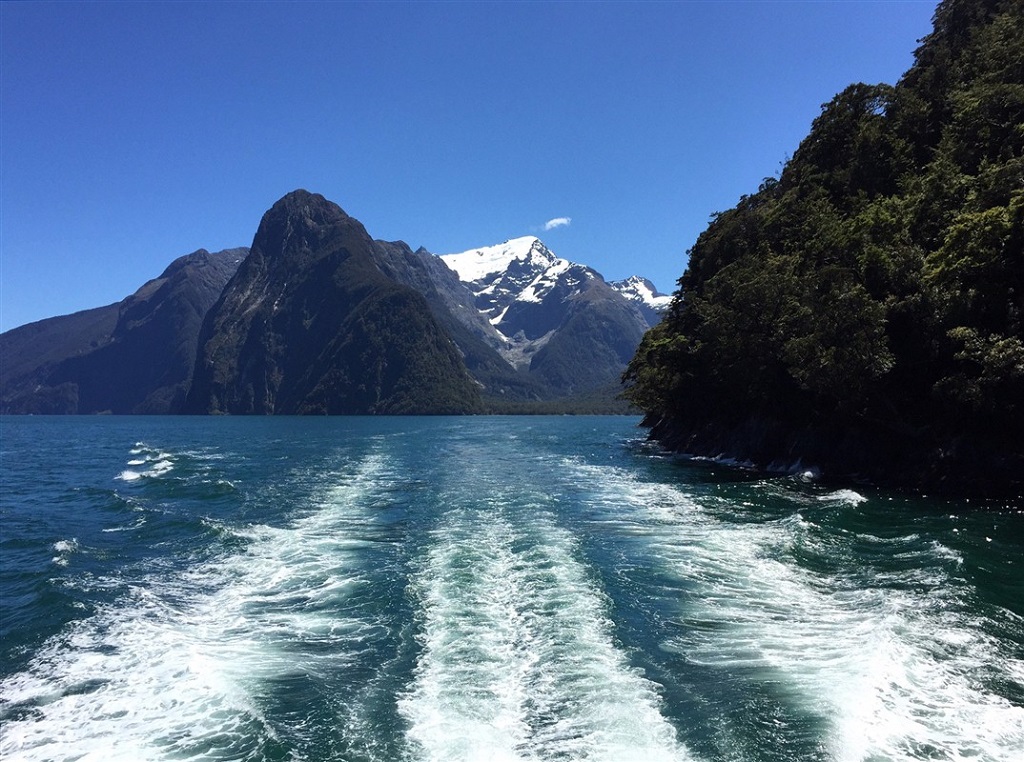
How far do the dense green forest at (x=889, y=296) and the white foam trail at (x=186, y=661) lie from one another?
31886 millimetres

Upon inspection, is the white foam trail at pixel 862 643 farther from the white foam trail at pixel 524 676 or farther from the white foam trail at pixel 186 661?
the white foam trail at pixel 186 661

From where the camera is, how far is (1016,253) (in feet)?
108

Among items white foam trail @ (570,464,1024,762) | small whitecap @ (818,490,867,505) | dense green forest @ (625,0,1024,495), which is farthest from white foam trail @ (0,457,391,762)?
dense green forest @ (625,0,1024,495)

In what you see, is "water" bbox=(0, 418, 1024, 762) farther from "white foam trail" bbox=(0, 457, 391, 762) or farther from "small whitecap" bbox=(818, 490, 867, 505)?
"small whitecap" bbox=(818, 490, 867, 505)

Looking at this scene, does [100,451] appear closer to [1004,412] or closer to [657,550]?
[657,550]

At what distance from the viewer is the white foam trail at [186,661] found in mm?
11055

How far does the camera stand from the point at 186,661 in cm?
1425

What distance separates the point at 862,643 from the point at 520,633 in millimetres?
7914

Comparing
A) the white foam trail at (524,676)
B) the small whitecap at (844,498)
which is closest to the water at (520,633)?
the white foam trail at (524,676)

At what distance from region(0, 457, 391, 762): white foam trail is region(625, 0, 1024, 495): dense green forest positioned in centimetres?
3189

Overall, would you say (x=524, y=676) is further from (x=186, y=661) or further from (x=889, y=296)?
(x=889, y=296)

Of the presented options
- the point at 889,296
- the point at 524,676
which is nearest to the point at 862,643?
the point at 524,676

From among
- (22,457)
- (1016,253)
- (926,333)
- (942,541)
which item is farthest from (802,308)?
(22,457)

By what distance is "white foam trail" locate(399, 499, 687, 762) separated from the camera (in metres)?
10.5
